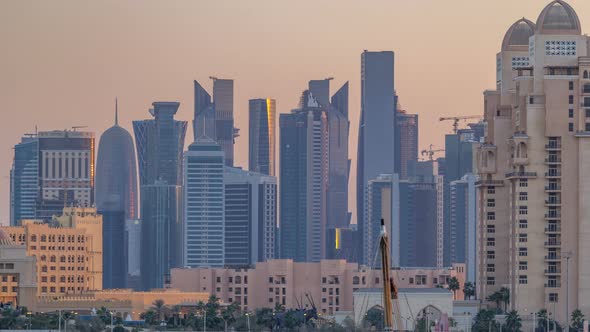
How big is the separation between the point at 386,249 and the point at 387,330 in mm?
7149

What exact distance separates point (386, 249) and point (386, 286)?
2.52 meters

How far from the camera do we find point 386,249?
15238 cm

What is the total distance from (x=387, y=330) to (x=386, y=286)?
15.7ft

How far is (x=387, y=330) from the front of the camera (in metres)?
158

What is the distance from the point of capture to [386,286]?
504 feet
